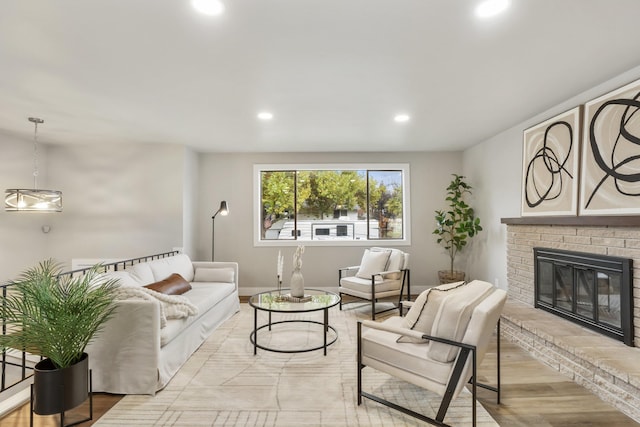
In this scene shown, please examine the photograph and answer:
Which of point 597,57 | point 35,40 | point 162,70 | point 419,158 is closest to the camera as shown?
point 35,40

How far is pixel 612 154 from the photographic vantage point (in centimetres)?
276

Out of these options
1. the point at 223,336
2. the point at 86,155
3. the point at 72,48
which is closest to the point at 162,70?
the point at 72,48

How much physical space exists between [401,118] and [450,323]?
2594 millimetres

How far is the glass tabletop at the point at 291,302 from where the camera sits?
327 cm

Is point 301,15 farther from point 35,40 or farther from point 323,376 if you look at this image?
point 323,376

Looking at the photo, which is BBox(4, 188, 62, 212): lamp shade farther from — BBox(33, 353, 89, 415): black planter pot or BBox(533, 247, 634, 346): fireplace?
BBox(533, 247, 634, 346): fireplace

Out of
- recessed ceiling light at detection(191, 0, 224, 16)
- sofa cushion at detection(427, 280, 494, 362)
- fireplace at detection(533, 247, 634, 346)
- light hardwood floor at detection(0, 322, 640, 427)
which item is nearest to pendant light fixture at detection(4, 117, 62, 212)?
light hardwood floor at detection(0, 322, 640, 427)

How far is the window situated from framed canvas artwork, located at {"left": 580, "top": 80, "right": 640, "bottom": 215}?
9.92ft

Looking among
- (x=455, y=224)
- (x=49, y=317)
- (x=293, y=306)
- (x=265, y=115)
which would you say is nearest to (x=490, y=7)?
(x=265, y=115)

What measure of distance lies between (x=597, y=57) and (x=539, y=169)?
1430mm

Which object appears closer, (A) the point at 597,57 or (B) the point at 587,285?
(A) the point at 597,57

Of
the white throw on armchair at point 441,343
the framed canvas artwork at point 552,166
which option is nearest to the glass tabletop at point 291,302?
the white throw on armchair at point 441,343

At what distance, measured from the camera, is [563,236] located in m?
3.32

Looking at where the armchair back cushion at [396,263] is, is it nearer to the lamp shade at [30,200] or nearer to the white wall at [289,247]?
the white wall at [289,247]
